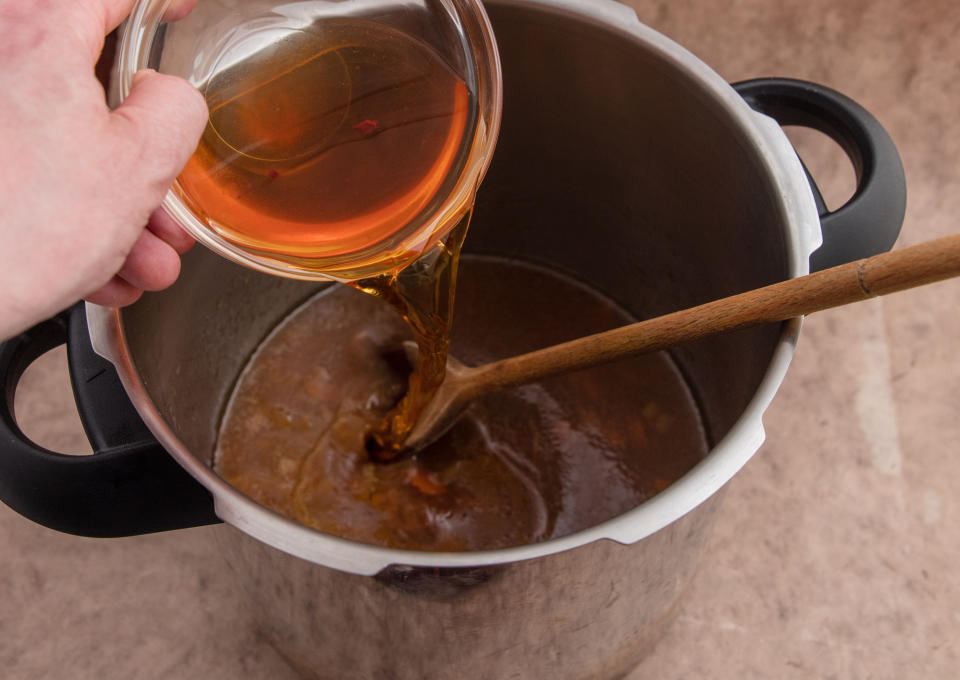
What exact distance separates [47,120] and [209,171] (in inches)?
7.8

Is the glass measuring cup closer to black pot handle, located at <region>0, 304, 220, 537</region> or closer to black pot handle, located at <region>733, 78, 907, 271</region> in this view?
black pot handle, located at <region>0, 304, 220, 537</region>

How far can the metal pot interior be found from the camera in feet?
2.79

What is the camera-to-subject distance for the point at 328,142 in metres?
0.74

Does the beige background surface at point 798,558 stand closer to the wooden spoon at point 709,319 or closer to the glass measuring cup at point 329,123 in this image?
the wooden spoon at point 709,319

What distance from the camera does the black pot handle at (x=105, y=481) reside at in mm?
620

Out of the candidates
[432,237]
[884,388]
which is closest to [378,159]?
[432,237]

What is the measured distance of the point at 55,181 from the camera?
52cm

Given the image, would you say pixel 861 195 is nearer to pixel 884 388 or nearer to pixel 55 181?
pixel 884 388

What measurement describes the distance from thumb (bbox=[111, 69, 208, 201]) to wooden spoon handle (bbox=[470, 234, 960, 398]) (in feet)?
1.19

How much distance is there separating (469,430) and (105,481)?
46 centimetres

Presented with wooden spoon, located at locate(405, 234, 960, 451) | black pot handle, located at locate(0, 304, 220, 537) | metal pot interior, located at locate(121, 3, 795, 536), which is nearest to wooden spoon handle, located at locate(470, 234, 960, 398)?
wooden spoon, located at locate(405, 234, 960, 451)

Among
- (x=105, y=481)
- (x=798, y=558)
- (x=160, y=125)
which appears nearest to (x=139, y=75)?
(x=160, y=125)

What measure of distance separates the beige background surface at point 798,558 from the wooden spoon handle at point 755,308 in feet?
1.23

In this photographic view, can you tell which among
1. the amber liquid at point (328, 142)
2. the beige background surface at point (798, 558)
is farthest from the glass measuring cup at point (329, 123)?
the beige background surface at point (798, 558)
